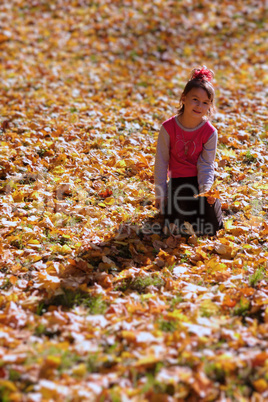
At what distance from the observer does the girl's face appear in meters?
3.41

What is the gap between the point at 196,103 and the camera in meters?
3.43

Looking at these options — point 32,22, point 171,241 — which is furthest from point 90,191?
point 32,22

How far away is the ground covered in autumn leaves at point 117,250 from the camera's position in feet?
6.48

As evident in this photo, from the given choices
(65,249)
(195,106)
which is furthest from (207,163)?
(65,249)

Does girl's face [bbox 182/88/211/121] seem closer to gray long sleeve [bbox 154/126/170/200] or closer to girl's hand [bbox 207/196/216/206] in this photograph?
gray long sleeve [bbox 154/126/170/200]

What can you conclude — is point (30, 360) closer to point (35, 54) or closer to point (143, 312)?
point (143, 312)

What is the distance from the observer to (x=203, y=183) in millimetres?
3594

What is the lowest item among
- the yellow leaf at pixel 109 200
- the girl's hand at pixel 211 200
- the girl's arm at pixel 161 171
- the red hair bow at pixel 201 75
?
the yellow leaf at pixel 109 200

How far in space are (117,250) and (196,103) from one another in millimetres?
1393

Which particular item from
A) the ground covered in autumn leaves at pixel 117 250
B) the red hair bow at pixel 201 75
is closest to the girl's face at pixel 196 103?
the red hair bow at pixel 201 75

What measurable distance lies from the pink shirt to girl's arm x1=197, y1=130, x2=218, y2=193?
37mm

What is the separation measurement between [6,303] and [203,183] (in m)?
1.94

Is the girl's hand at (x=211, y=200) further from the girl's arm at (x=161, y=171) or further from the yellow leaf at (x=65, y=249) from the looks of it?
the yellow leaf at (x=65, y=249)

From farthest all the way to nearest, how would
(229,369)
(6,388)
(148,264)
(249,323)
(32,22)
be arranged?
(32,22)
(148,264)
(249,323)
(229,369)
(6,388)
